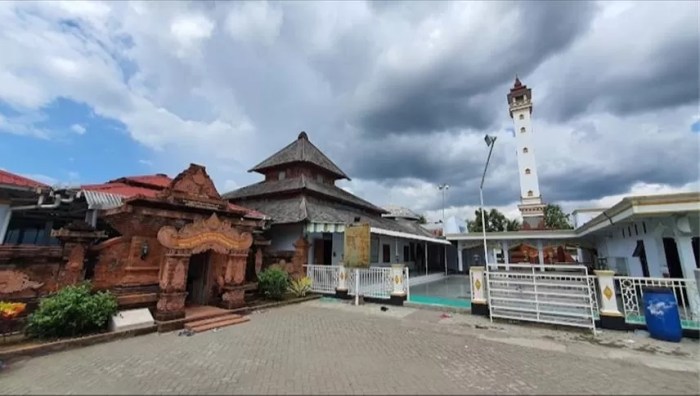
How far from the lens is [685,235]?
23.0ft

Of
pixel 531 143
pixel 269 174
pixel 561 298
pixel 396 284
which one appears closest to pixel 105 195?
pixel 396 284

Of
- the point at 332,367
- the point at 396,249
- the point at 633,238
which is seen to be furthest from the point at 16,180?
the point at 633,238

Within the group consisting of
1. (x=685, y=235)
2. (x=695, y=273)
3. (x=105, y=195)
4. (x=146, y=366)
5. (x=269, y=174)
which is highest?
(x=269, y=174)

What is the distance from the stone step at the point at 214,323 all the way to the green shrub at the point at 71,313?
169 centimetres

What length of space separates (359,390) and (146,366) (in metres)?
3.43

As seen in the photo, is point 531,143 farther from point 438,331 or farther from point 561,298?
point 438,331

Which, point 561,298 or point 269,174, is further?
point 269,174

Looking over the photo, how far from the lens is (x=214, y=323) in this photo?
7137 millimetres

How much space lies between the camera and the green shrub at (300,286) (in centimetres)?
1090

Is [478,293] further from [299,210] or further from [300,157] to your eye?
[300,157]

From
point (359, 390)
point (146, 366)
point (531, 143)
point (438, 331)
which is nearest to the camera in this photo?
point (359, 390)

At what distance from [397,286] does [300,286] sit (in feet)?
12.2

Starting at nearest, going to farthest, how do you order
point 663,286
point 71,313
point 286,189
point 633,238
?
point 71,313, point 663,286, point 633,238, point 286,189

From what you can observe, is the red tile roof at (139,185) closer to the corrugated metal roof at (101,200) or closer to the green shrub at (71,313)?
the corrugated metal roof at (101,200)
